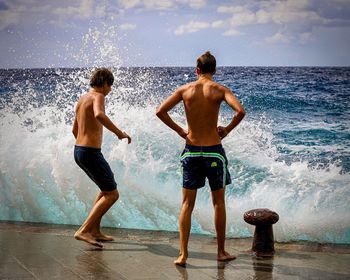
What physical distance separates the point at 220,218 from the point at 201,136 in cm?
75

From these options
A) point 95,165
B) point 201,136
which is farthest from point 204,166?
point 95,165

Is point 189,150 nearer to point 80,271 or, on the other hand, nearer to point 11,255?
point 80,271

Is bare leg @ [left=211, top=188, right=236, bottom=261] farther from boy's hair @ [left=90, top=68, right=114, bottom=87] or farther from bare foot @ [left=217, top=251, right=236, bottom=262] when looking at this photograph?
boy's hair @ [left=90, top=68, right=114, bottom=87]

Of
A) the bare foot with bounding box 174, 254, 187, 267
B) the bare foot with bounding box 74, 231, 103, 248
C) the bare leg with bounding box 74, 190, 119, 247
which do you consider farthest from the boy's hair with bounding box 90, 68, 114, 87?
the bare foot with bounding box 174, 254, 187, 267

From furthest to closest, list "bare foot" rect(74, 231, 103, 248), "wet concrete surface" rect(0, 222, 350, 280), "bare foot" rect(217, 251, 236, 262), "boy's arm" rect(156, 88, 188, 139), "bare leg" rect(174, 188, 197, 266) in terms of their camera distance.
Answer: "bare foot" rect(74, 231, 103, 248) → "bare foot" rect(217, 251, 236, 262) → "bare leg" rect(174, 188, 197, 266) → "boy's arm" rect(156, 88, 188, 139) → "wet concrete surface" rect(0, 222, 350, 280)

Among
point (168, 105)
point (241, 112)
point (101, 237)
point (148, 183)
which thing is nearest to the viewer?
point (241, 112)

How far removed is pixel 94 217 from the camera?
5688mm

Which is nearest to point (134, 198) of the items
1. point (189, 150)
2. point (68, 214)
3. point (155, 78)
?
point (68, 214)

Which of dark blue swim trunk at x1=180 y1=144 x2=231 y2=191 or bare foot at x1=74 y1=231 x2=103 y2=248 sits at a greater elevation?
dark blue swim trunk at x1=180 y1=144 x2=231 y2=191

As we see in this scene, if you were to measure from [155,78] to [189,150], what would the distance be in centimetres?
3698

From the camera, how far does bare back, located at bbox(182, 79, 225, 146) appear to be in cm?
508

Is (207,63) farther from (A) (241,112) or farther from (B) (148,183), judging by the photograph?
(B) (148,183)

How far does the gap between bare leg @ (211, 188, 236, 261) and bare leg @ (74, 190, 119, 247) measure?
110 centimetres

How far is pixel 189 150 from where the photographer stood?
5164 millimetres
